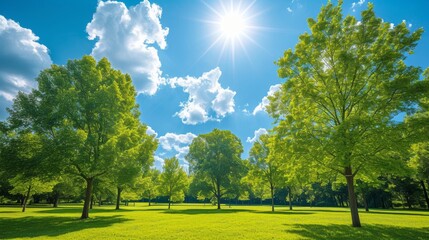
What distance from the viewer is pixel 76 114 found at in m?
22.2

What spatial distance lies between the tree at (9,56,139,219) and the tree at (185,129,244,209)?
2804 centimetres

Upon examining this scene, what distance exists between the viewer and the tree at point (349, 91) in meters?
15.2

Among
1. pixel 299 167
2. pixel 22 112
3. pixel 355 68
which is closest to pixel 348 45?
pixel 355 68

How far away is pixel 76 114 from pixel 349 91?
2491 centimetres

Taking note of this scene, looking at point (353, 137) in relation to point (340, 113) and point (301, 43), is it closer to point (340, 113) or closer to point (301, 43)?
point (340, 113)

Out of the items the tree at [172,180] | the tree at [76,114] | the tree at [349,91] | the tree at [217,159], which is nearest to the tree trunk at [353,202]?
the tree at [349,91]

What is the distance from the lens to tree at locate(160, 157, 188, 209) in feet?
201

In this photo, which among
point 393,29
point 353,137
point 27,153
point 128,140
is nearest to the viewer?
point 353,137

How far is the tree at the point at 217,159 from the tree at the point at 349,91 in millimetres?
31708

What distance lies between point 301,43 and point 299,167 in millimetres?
10279

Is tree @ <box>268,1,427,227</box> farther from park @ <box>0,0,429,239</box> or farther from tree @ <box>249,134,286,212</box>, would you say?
tree @ <box>249,134,286,212</box>

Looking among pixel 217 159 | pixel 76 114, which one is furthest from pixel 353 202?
pixel 217 159

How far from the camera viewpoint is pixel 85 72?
24422 mm

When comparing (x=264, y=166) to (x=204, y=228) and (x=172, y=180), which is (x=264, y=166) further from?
(x=204, y=228)
